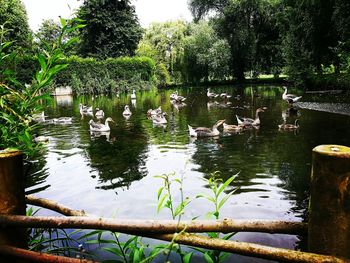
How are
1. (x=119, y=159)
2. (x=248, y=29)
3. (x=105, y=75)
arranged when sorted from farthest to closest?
(x=105, y=75) → (x=248, y=29) → (x=119, y=159)

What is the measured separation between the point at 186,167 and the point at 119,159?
2.61 meters

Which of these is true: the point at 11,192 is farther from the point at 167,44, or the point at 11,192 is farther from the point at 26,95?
the point at 167,44

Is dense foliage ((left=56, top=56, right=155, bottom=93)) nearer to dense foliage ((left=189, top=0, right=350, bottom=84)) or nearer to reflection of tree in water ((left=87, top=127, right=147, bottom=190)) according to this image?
dense foliage ((left=189, top=0, right=350, bottom=84))

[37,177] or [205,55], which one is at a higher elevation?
[205,55]

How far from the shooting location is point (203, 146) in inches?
486

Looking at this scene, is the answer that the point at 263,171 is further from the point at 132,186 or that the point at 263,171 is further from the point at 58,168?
the point at 58,168

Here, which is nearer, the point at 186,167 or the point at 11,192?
the point at 11,192

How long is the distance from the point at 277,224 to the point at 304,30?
97.6ft

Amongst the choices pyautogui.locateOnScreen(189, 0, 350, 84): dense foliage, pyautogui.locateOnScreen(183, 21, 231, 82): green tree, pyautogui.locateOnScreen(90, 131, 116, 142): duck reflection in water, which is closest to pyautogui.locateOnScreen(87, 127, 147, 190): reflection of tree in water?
pyautogui.locateOnScreen(90, 131, 116, 142): duck reflection in water

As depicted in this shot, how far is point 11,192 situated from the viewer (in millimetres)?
2697

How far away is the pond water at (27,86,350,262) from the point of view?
670 centimetres

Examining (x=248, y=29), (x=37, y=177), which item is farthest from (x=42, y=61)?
(x=248, y=29)

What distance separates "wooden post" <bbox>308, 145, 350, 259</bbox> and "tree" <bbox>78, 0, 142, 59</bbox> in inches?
2092

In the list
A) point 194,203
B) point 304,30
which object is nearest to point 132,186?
point 194,203
